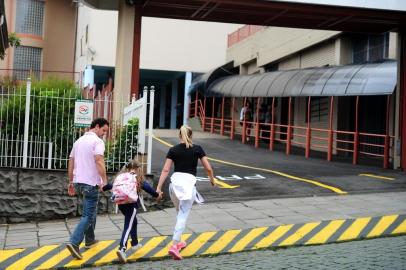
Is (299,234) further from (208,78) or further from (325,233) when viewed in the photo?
(208,78)

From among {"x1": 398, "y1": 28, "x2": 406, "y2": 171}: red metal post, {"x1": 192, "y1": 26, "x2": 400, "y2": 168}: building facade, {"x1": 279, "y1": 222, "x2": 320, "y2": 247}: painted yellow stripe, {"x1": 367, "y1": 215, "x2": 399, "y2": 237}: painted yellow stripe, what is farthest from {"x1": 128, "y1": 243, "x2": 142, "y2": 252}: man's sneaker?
{"x1": 192, "y1": 26, "x2": 400, "y2": 168}: building facade

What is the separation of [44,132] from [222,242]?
14.5 feet

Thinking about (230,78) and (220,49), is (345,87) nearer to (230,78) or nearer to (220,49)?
(230,78)

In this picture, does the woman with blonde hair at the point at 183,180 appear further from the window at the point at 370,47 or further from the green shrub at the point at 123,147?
the window at the point at 370,47

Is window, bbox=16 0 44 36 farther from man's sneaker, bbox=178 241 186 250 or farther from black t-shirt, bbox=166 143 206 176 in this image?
man's sneaker, bbox=178 241 186 250

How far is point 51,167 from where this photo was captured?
10.2 metres

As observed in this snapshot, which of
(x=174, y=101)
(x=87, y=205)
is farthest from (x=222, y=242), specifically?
(x=174, y=101)

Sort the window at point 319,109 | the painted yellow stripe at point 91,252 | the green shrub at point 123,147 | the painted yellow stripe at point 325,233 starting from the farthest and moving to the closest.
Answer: the window at point 319,109 → the green shrub at point 123,147 → the painted yellow stripe at point 325,233 → the painted yellow stripe at point 91,252

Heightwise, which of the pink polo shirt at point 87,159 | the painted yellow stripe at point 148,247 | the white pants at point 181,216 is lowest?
the painted yellow stripe at point 148,247

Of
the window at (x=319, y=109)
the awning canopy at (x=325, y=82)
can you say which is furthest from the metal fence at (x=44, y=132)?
the window at (x=319, y=109)

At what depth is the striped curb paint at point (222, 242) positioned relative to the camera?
705 cm

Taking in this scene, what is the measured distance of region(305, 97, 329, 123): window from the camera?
21844 millimetres

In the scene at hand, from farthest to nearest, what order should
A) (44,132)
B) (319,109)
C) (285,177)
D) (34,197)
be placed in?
(319,109) → (285,177) → (44,132) → (34,197)

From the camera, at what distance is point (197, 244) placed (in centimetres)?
757
